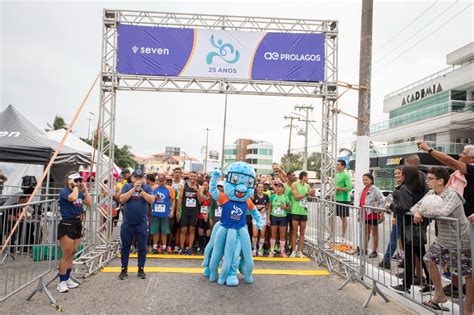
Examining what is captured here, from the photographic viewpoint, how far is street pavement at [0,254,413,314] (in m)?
4.60

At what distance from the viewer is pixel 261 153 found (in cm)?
8238

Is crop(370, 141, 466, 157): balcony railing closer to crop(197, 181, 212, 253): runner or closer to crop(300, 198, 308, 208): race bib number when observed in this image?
crop(300, 198, 308, 208): race bib number

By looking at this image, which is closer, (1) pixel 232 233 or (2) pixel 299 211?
(1) pixel 232 233

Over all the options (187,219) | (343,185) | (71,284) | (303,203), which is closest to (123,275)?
(71,284)

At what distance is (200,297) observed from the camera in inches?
199

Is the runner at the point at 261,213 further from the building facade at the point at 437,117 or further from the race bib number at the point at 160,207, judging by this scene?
the building facade at the point at 437,117

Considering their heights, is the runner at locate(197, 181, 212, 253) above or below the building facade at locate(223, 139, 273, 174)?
below

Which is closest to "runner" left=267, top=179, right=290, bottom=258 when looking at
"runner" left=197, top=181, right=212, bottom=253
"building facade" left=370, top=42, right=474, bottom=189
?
"runner" left=197, top=181, right=212, bottom=253

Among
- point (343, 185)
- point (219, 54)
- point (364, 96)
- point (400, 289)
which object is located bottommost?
point (400, 289)

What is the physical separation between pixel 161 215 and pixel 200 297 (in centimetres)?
285

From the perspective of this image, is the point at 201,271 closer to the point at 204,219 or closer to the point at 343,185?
the point at 204,219

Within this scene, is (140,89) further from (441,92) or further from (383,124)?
(383,124)

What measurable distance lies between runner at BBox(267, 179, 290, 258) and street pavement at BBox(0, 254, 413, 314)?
60.8 inches

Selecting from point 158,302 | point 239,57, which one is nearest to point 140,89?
point 239,57
